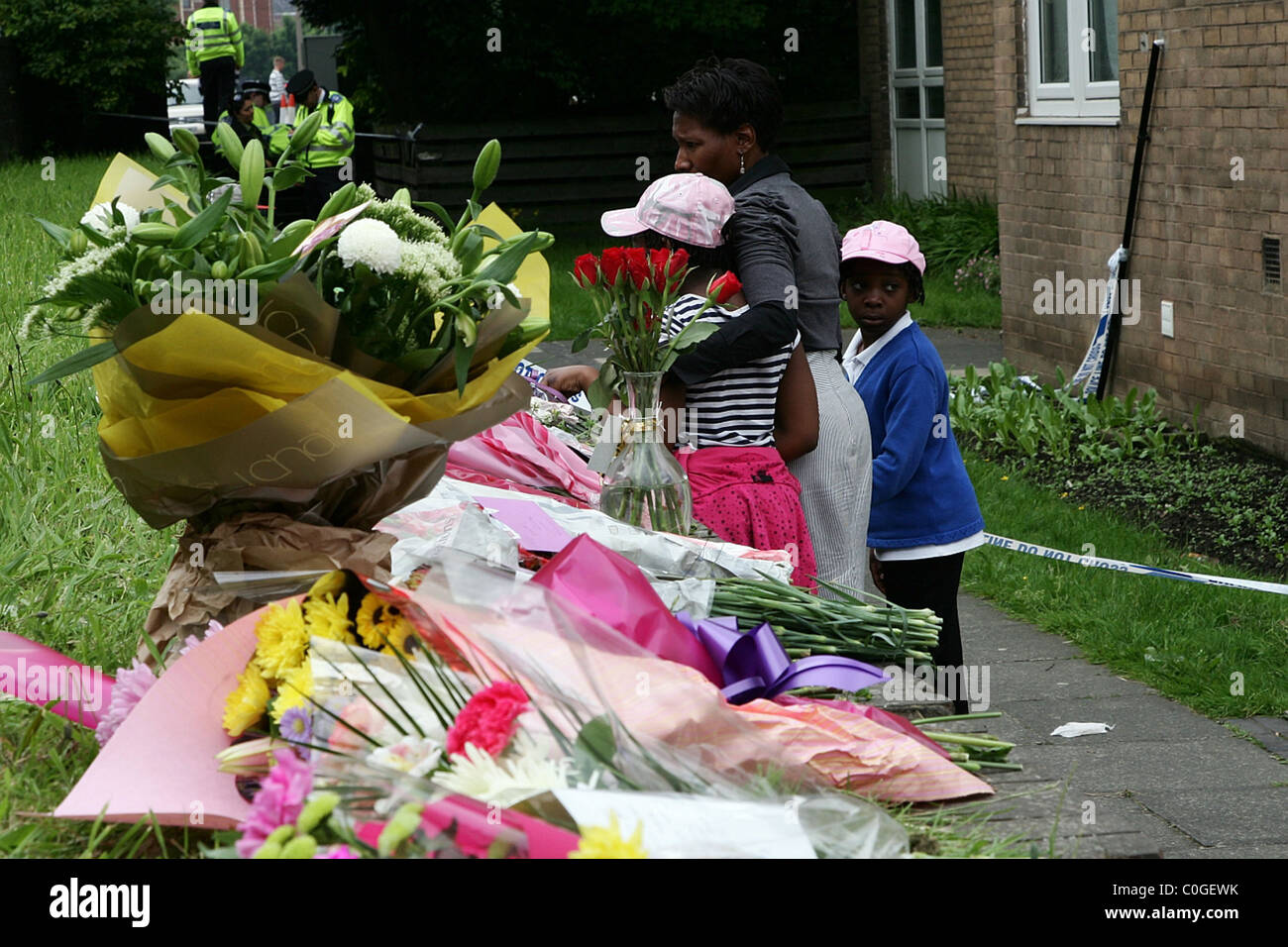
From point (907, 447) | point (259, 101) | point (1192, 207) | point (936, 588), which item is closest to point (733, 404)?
point (907, 447)

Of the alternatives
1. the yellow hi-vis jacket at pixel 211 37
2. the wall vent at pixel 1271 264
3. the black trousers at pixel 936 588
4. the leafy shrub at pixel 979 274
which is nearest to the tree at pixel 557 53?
the yellow hi-vis jacket at pixel 211 37

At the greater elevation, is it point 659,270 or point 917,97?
point 917,97

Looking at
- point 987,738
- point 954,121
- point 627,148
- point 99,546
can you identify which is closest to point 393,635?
point 987,738

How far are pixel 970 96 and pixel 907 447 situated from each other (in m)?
11.9

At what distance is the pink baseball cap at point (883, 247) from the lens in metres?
4.31

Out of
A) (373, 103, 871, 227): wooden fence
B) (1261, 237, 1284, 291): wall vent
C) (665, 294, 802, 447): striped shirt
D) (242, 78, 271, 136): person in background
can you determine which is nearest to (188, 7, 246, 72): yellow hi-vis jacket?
(373, 103, 871, 227): wooden fence

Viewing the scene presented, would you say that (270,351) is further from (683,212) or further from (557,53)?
(557,53)

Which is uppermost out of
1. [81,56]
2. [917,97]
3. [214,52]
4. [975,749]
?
[81,56]

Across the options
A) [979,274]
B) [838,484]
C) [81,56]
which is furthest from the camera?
[81,56]

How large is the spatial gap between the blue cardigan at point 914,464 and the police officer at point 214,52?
16.9 metres

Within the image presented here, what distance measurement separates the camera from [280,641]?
1.96 m

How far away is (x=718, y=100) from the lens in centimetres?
405

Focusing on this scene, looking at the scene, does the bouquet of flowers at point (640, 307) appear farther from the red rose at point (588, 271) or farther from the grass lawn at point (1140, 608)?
the grass lawn at point (1140, 608)
